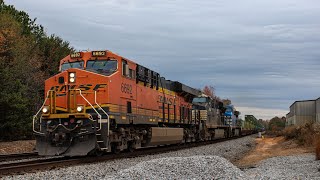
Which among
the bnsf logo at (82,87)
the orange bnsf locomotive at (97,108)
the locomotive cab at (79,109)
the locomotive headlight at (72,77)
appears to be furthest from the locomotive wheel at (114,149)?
the locomotive headlight at (72,77)

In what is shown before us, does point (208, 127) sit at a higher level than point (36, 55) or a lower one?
lower

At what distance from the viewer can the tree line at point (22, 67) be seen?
27.2 m

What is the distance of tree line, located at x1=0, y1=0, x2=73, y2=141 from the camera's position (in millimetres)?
27156

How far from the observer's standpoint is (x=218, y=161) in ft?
35.2

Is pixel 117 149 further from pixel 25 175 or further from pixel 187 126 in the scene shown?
pixel 187 126

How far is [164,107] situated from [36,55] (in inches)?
862

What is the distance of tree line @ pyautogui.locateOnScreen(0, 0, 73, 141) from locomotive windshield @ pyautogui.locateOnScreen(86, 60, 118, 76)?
2.84 meters

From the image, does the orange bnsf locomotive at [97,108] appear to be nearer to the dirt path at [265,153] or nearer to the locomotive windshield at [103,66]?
the locomotive windshield at [103,66]

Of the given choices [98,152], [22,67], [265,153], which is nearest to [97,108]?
[98,152]

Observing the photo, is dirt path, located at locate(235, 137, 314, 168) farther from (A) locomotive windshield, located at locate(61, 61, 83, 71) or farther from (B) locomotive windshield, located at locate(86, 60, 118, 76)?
(A) locomotive windshield, located at locate(61, 61, 83, 71)

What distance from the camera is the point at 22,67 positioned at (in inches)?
1299

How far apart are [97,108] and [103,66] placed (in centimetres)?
196

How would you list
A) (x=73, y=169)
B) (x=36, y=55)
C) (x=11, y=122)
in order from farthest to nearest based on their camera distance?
(x=36, y=55)
(x=11, y=122)
(x=73, y=169)

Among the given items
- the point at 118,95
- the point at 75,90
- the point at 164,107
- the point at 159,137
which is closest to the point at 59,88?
the point at 75,90
